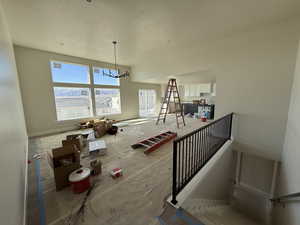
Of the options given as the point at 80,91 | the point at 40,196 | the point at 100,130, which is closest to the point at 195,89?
the point at 100,130

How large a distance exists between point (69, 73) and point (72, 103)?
1236 millimetres

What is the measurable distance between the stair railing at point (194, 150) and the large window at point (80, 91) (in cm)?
470

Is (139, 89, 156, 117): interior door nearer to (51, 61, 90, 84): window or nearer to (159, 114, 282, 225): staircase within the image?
(51, 61, 90, 84): window

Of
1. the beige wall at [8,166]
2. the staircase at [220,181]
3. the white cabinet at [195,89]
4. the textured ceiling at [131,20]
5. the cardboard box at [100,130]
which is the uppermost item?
the textured ceiling at [131,20]

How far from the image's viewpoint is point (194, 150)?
2.28 metres

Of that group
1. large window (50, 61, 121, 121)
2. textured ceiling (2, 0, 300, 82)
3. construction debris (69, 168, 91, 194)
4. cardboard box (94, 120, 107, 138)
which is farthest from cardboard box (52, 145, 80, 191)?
large window (50, 61, 121, 121)

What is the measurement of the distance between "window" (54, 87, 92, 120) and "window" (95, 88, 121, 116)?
0.42m

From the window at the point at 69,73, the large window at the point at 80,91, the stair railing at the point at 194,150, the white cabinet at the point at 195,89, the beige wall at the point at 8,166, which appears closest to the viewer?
the beige wall at the point at 8,166

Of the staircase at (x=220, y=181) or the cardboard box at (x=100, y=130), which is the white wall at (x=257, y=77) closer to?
the staircase at (x=220, y=181)

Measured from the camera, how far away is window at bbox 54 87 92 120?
4.89 metres

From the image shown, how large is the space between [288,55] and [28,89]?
7.43 meters

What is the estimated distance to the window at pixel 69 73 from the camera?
471 centimetres

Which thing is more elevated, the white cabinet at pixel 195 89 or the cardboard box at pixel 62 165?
the white cabinet at pixel 195 89

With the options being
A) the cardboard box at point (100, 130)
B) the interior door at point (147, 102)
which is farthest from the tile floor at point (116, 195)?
the interior door at point (147, 102)
